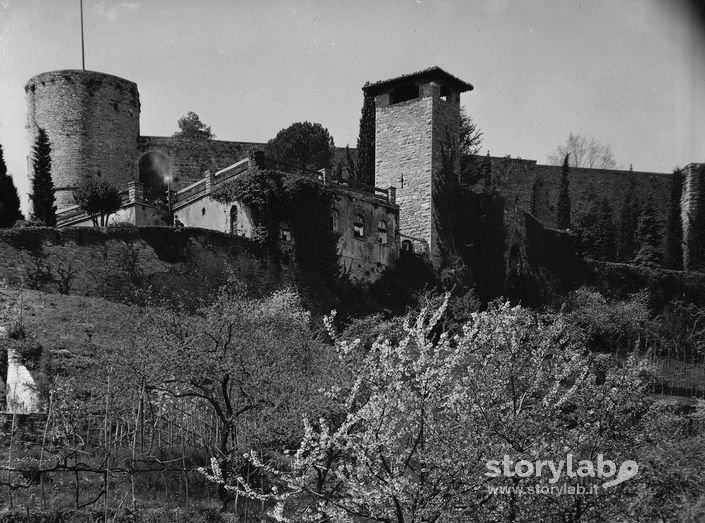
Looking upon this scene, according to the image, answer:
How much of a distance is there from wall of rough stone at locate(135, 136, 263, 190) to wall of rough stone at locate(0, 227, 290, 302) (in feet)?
45.4

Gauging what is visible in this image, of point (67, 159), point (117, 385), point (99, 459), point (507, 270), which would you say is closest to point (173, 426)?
point (117, 385)

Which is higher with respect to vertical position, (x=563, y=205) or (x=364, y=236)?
(x=563, y=205)

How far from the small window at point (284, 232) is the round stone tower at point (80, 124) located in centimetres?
1261

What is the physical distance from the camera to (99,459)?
15242 mm

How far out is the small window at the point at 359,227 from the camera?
32.4 metres

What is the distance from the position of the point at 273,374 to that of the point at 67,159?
2501 cm

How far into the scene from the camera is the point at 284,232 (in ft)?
100

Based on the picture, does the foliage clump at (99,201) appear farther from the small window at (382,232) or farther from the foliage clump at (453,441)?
the foliage clump at (453,441)

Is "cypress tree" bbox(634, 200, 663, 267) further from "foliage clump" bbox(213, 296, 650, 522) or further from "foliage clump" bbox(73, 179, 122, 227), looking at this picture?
"foliage clump" bbox(213, 296, 650, 522)

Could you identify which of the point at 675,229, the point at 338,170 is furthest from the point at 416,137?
the point at 675,229

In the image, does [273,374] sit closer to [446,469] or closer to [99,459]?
[99,459]

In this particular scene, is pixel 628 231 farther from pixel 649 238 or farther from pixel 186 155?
pixel 186 155

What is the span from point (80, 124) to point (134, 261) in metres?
14.7

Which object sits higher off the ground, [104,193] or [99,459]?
[104,193]
